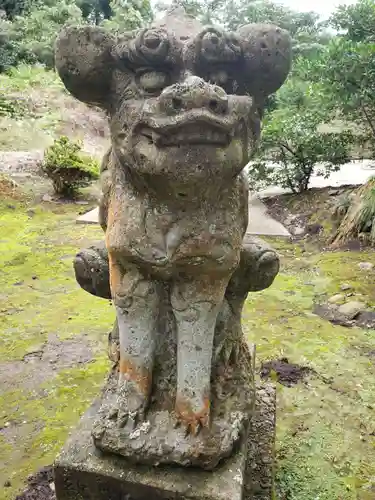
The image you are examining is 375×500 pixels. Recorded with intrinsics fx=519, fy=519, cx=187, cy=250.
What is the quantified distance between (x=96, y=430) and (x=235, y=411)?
410 mm

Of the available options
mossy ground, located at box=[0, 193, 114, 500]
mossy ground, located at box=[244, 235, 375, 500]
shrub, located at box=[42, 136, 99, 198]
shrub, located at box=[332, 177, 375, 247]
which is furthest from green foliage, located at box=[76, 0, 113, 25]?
mossy ground, located at box=[244, 235, 375, 500]

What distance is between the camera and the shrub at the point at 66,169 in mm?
6543

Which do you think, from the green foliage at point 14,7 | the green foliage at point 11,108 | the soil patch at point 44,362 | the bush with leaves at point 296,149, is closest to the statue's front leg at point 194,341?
the soil patch at point 44,362

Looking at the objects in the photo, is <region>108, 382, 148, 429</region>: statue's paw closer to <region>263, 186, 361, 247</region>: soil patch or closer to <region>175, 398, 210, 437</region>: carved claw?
<region>175, 398, 210, 437</region>: carved claw

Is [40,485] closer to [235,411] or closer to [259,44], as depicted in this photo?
[235,411]

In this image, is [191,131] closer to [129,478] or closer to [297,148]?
[129,478]

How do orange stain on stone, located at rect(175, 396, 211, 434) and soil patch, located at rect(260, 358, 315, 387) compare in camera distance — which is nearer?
orange stain on stone, located at rect(175, 396, 211, 434)

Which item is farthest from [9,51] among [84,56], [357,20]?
[84,56]

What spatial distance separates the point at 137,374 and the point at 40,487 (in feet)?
2.54

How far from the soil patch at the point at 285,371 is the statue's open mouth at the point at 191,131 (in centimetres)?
175

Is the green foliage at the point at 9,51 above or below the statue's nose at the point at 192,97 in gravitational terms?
above

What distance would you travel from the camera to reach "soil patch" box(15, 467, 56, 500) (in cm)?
185

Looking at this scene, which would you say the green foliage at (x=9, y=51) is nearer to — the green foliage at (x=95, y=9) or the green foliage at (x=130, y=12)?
the green foliage at (x=130, y=12)

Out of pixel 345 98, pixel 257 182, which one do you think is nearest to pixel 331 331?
pixel 345 98
